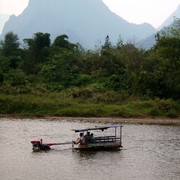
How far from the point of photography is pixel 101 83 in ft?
192

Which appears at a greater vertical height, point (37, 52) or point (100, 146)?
point (37, 52)

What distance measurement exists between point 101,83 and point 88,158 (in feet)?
100.0

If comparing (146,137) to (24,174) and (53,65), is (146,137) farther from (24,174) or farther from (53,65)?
(53,65)

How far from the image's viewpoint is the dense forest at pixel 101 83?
165ft

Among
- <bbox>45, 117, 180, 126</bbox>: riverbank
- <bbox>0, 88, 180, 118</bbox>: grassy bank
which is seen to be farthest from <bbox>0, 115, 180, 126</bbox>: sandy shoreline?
<bbox>0, 88, 180, 118</bbox>: grassy bank

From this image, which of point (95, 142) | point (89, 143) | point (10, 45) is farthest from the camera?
point (10, 45)

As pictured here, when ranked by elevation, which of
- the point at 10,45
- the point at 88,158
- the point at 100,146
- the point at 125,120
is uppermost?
the point at 10,45

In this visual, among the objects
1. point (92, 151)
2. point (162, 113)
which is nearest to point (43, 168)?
point (92, 151)

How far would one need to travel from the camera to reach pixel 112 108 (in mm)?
50062

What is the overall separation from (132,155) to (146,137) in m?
7.87

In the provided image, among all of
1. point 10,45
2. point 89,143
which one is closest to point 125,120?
point 89,143

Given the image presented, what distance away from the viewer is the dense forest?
50.4 metres

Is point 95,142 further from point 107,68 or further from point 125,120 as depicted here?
point 107,68

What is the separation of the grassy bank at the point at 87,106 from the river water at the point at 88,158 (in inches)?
298
